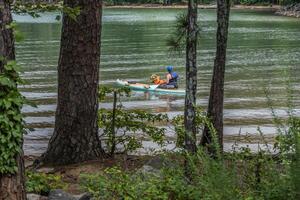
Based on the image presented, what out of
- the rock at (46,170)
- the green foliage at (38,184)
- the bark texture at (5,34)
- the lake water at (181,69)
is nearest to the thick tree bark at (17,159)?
the bark texture at (5,34)

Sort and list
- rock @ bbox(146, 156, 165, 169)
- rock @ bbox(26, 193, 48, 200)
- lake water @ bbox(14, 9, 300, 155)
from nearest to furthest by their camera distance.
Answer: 1. rock @ bbox(26, 193, 48, 200)
2. rock @ bbox(146, 156, 165, 169)
3. lake water @ bbox(14, 9, 300, 155)

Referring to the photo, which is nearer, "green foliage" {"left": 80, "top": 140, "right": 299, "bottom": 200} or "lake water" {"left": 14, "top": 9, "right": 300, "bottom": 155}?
"green foliage" {"left": 80, "top": 140, "right": 299, "bottom": 200}

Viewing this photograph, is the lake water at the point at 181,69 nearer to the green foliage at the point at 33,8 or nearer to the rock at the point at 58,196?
the green foliage at the point at 33,8

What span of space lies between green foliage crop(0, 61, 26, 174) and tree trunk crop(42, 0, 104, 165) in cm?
469

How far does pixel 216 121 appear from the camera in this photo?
1125 centimetres

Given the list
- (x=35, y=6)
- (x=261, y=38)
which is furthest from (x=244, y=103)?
(x=261, y=38)

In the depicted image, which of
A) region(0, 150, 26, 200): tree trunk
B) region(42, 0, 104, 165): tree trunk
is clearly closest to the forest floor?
region(42, 0, 104, 165): tree trunk

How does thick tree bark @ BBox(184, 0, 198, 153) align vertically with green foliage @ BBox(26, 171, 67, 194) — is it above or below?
above

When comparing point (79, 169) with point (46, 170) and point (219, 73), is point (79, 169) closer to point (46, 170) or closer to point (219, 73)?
point (46, 170)

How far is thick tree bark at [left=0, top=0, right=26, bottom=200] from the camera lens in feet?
17.7

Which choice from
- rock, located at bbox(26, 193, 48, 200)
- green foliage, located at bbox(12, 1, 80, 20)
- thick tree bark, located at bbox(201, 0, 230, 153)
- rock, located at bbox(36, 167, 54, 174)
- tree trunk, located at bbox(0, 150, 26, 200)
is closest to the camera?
tree trunk, located at bbox(0, 150, 26, 200)

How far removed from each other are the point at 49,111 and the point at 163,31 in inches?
1621

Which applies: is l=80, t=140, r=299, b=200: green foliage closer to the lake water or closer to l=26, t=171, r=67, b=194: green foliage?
l=26, t=171, r=67, b=194: green foliage

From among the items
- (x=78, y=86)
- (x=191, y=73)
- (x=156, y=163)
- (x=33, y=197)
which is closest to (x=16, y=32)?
(x=33, y=197)
